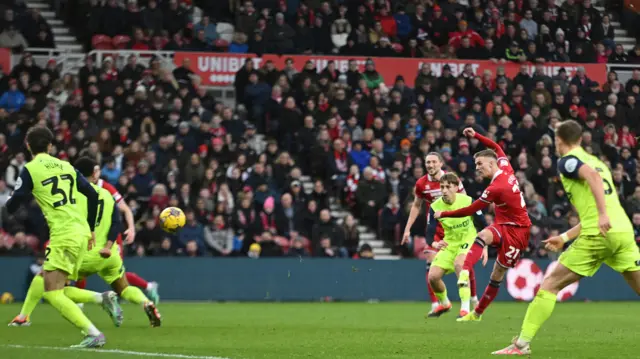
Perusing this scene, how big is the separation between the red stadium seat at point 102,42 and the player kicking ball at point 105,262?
40.7 ft

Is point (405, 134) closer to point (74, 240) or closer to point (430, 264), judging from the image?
point (430, 264)

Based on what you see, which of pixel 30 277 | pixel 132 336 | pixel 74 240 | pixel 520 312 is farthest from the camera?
pixel 30 277

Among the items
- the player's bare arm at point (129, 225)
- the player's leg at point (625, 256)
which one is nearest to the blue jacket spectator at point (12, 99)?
the player's bare arm at point (129, 225)

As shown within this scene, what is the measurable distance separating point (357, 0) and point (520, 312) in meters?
13.1

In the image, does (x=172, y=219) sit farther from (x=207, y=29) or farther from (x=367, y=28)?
(x=367, y=28)

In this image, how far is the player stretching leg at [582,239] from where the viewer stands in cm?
1027

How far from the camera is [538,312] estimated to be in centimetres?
1045

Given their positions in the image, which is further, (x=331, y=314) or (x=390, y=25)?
(x=390, y=25)

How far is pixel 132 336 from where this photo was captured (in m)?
13.4

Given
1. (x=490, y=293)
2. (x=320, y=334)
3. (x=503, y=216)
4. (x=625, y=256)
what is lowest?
(x=320, y=334)

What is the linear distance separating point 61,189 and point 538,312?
5198 mm

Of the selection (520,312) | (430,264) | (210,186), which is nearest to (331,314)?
(430,264)

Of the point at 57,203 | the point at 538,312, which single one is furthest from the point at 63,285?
the point at 538,312

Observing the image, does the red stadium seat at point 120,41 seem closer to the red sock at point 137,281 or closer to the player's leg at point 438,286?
the red sock at point 137,281
